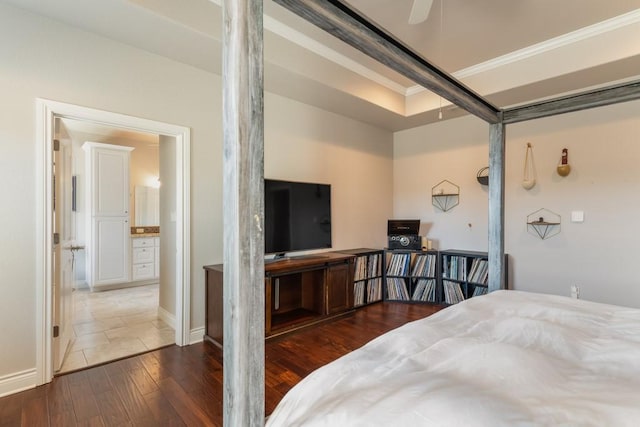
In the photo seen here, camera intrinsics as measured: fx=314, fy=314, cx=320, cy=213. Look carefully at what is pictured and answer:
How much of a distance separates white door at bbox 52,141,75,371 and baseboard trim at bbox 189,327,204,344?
3.05 ft

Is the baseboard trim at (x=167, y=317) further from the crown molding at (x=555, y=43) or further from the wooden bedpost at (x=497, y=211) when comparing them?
the crown molding at (x=555, y=43)

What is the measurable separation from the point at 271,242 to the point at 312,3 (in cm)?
231

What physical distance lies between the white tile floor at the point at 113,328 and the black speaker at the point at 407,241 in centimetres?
288

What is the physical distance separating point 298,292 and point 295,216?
2.94 ft

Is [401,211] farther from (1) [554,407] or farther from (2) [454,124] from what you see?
(1) [554,407]

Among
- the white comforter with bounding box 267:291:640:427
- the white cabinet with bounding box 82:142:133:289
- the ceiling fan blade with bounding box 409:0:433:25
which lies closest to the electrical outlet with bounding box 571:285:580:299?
the white comforter with bounding box 267:291:640:427

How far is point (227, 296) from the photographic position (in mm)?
999

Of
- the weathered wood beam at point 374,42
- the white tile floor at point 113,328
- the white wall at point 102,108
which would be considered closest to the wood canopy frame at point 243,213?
the weathered wood beam at point 374,42

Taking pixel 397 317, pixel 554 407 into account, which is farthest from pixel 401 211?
pixel 554 407

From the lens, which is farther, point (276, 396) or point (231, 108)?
point (276, 396)

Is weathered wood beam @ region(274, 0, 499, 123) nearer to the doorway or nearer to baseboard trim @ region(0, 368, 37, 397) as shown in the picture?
the doorway

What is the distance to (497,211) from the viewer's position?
255cm

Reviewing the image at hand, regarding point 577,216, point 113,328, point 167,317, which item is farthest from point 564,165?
point 113,328

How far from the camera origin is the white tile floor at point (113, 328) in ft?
8.59
